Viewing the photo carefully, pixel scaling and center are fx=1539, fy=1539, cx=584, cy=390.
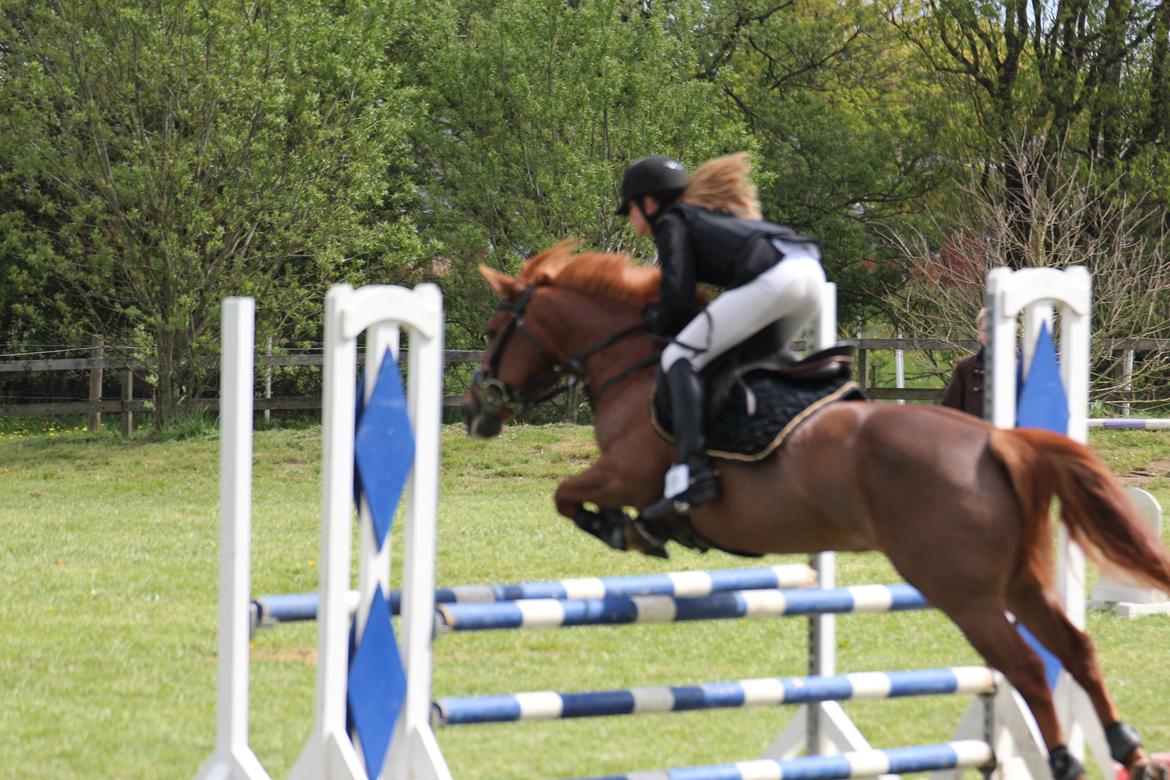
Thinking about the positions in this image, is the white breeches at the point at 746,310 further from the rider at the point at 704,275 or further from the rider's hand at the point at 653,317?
the rider's hand at the point at 653,317

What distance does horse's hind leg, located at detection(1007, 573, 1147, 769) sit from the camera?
13.0ft

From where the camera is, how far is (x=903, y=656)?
Result: 278 inches

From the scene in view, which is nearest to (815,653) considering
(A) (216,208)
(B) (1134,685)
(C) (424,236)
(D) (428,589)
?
(D) (428,589)

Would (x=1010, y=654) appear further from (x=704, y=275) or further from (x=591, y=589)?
(x=704, y=275)

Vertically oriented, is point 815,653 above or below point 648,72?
below

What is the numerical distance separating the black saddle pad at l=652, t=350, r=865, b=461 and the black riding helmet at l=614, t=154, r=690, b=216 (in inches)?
25.2

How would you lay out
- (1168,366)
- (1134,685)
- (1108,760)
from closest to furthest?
(1108,760)
(1134,685)
(1168,366)

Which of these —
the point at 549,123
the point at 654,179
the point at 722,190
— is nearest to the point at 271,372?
the point at 549,123

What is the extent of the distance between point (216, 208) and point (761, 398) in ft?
46.2

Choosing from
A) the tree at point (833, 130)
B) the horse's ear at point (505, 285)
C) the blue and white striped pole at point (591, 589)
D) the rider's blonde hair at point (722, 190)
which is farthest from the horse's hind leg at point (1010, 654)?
the tree at point (833, 130)

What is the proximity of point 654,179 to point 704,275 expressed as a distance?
13.7 inches

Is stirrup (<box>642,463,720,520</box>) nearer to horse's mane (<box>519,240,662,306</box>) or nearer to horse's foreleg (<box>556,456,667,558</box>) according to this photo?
horse's foreleg (<box>556,456,667,558</box>)

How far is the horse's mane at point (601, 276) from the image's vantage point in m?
5.07

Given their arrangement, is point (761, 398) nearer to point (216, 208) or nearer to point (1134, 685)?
point (1134, 685)
